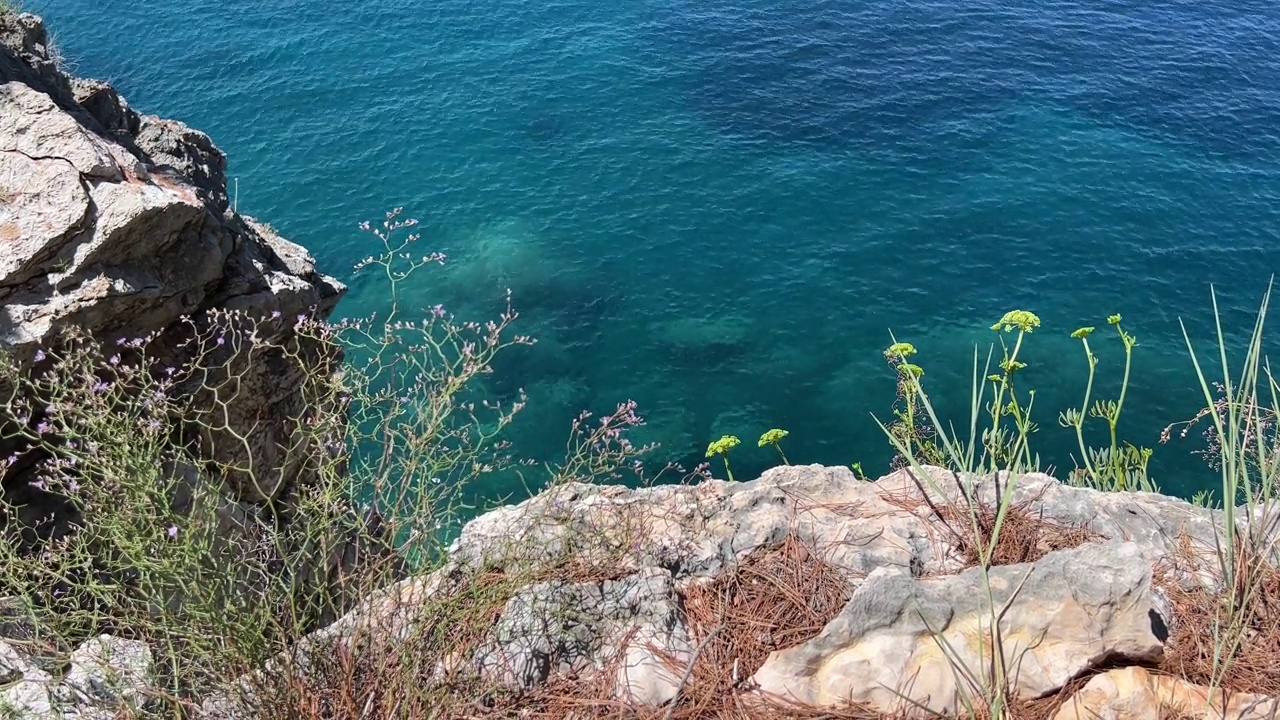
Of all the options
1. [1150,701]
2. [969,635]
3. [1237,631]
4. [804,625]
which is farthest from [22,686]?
[1237,631]

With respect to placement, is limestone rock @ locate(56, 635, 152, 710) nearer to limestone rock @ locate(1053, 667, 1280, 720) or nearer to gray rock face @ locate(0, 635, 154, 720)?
gray rock face @ locate(0, 635, 154, 720)

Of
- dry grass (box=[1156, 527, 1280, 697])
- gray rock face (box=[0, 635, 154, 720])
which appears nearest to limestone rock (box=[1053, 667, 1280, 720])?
dry grass (box=[1156, 527, 1280, 697])

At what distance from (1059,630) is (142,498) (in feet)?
15.2

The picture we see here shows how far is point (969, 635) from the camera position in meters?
5.13

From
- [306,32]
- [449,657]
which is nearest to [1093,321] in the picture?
[449,657]

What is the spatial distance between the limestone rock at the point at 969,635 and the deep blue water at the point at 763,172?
54.1 feet

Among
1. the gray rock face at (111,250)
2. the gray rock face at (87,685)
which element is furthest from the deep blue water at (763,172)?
the gray rock face at (87,685)

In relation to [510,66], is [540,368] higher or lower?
lower

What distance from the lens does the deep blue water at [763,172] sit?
24.5m

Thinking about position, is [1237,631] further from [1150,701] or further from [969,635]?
[969,635]

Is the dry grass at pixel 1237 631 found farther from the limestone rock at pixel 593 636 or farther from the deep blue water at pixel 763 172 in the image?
the deep blue water at pixel 763 172

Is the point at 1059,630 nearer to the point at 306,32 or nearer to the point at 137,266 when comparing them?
the point at 137,266

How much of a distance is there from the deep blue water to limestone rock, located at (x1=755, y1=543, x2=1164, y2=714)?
1650 centimetres

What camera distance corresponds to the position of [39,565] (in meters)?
4.55
